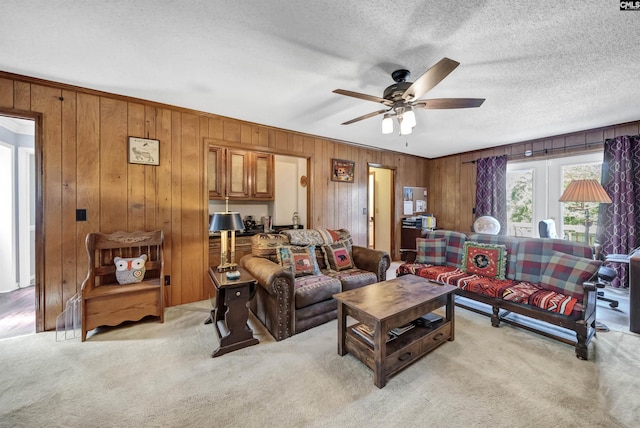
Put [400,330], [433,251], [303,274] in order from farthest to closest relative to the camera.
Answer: [433,251] < [303,274] < [400,330]

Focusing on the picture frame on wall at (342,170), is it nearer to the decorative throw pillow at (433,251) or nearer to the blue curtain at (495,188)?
the decorative throw pillow at (433,251)

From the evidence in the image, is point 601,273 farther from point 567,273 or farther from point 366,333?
point 366,333

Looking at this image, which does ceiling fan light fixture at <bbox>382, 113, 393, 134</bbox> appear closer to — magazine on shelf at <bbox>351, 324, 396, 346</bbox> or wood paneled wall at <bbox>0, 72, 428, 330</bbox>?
magazine on shelf at <bbox>351, 324, 396, 346</bbox>

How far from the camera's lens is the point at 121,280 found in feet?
8.20

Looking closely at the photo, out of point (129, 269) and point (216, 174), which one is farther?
point (216, 174)

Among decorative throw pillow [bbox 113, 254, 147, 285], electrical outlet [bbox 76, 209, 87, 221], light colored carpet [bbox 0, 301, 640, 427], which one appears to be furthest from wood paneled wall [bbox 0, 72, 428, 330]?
light colored carpet [bbox 0, 301, 640, 427]

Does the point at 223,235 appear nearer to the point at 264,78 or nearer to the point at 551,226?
the point at 264,78

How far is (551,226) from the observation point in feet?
11.3

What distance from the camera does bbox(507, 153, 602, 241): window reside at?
3.86 m

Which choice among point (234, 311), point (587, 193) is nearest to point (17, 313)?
point (234, 311)

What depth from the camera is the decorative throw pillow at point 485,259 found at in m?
2.79

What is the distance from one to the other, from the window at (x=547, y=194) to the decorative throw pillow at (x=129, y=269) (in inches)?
229

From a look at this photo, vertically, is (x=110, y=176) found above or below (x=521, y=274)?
above

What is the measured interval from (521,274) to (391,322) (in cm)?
194
